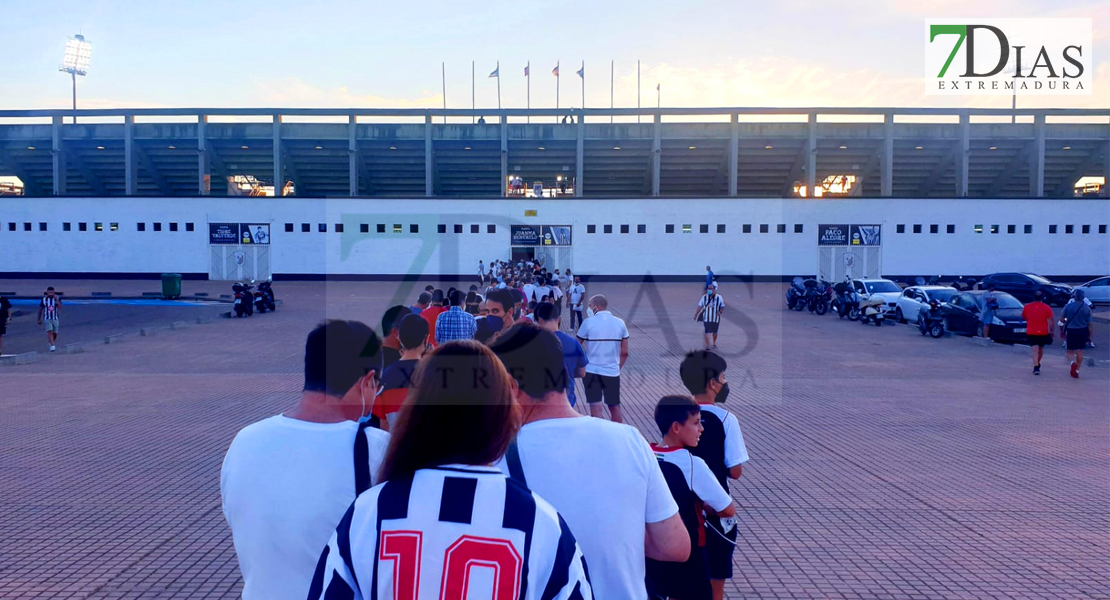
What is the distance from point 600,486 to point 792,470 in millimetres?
6262

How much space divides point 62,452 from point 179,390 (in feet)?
13.6

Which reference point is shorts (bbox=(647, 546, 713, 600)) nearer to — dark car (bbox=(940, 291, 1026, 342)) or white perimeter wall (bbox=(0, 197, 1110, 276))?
dark car (bbox=(940, 291, 1026, 342))

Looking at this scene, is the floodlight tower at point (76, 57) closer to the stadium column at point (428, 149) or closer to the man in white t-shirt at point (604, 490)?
the stadium column at point (428, 149)

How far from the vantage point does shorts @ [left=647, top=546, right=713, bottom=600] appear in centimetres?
364

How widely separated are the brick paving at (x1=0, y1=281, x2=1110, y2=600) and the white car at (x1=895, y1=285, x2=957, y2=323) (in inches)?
294

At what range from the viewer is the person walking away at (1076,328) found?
14.7 m

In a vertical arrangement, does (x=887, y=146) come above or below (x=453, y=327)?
above

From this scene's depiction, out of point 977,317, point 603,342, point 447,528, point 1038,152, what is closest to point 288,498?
point 447,528

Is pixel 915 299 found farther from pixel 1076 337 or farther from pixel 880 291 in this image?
pixel 1076 337

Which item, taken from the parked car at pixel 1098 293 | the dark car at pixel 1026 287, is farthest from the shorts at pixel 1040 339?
the parked car at pixel 1098 293

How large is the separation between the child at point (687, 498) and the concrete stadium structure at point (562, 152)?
48.3 m

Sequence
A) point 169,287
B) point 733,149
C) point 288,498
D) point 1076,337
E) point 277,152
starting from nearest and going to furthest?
1. point 288,498
2. point 1076,337
3. point 169,287
4. point 733,149
5. point 277,152

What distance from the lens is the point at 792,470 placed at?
27.5 ft

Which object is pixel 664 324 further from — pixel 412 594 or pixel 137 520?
pixel 412 594
